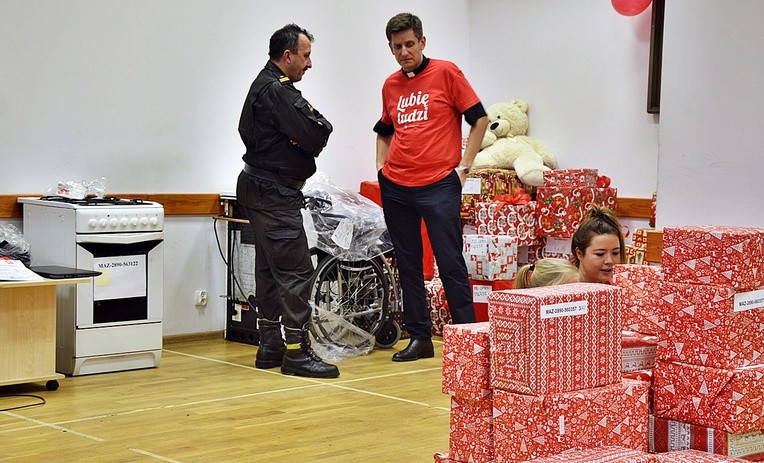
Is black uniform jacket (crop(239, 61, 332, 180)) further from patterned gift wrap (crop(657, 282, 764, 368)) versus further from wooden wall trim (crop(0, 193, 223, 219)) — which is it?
patterned gift wrap (crop(657, 282, 764, 368))

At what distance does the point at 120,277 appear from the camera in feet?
17.5

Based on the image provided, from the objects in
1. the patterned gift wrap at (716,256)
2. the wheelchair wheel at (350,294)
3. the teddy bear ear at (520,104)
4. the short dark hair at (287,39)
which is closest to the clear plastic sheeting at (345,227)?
the wheelchair wheel at (350,294)

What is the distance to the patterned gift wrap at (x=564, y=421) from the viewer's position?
2494 millimetres

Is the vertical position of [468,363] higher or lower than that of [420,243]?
lower

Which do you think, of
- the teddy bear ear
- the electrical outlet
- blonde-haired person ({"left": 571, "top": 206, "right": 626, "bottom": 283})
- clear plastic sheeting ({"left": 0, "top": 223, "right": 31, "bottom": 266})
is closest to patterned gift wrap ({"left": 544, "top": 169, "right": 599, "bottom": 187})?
the teddy bear ear

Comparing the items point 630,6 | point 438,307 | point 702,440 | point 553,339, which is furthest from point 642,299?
point 630,6

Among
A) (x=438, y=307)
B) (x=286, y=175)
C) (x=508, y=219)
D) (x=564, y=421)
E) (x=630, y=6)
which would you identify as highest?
(x=630, y=6)

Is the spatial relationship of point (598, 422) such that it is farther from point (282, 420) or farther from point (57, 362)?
point (57, 362)

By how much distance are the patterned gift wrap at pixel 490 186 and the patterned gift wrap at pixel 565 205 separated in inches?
12.2

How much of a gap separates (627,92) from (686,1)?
3.30 meters

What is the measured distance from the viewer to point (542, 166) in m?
6.99

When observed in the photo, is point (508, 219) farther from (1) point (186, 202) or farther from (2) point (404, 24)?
(1) point (186, 202)

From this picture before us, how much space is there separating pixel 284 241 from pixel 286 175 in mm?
322

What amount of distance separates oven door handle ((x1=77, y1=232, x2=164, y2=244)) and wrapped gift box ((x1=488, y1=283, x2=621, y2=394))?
10.2 feet
